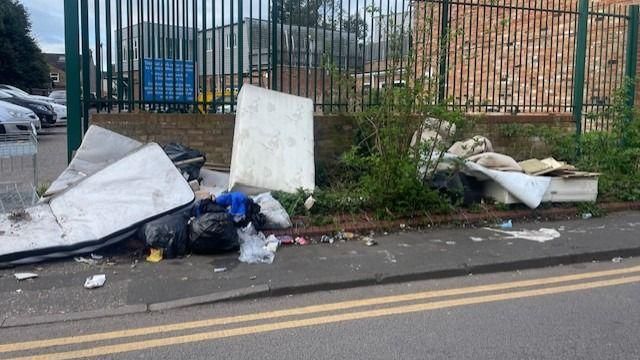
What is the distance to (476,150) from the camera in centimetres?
860

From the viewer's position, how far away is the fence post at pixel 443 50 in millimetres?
7598

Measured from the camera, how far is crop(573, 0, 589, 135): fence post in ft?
33.2

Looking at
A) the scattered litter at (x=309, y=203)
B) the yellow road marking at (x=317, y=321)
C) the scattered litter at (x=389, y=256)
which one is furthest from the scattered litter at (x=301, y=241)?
the yellow road marking at (x=317, y=321)

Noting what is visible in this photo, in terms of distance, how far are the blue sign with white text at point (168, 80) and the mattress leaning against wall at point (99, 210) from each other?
153cm

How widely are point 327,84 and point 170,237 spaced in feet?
12.8

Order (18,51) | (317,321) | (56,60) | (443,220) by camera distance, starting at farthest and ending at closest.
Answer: (56,60)
(18,51)
(443,220)
(317,321)

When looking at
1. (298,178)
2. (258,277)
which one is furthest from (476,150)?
(258,277)

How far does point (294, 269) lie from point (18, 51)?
43972mm

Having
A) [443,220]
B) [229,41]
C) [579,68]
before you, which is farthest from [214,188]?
[579,68]

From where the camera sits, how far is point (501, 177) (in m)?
7.79

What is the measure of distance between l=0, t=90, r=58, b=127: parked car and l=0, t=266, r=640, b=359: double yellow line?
1959 cm

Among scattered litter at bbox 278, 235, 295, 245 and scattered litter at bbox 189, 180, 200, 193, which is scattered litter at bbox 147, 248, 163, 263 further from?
scattered litter at bbox 189, 180, 200, 193

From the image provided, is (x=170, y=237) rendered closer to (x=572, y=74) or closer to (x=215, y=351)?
(x=215, y=351)

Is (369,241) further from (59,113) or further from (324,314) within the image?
(59,113)
